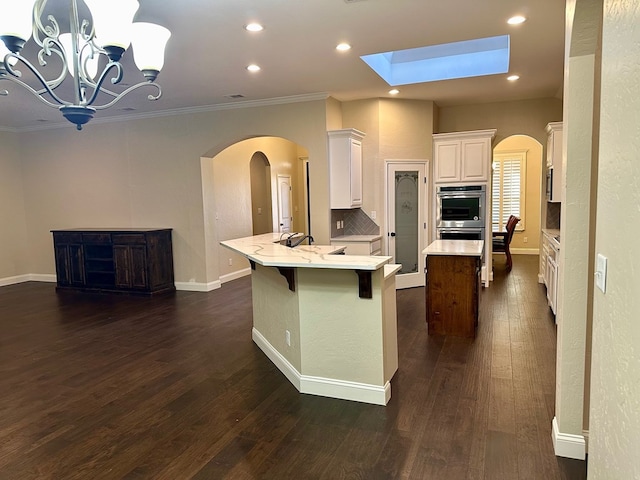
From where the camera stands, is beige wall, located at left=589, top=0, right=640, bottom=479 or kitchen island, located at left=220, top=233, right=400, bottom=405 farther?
kitchen island, located at left=220, top=233, right=400, bottom=405

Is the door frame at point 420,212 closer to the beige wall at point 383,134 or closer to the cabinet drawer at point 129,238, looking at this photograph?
the beige wall at point 383,134

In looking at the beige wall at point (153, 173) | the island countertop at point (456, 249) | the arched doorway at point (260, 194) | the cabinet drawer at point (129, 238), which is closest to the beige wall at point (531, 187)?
the arched doorway at point (260, 194)

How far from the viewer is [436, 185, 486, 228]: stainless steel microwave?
266 inches

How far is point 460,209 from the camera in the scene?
6.84 meters

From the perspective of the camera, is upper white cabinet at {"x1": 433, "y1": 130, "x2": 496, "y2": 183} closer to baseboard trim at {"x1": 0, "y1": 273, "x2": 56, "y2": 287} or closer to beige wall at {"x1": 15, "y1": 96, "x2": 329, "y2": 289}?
beige wall at {"x1": 15, "y1": 96, "x2": 329, "y2": 289}

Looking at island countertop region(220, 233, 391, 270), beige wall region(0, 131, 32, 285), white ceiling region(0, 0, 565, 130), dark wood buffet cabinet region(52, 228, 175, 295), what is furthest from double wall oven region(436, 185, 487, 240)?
beige wall region(0, 131, 32, 285)

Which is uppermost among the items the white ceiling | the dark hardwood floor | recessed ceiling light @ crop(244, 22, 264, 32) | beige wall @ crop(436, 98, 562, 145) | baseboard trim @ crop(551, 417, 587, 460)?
the white ceiling

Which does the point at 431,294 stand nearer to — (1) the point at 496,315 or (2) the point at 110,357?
(1) the point at 496,315

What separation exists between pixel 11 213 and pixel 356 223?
6.32 meters

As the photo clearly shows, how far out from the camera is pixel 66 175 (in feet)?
25.6

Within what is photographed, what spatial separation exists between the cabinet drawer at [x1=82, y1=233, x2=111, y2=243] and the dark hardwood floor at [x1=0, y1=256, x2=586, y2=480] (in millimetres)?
2106

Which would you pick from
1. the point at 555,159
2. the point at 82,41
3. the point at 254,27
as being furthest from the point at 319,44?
the point at 555,159

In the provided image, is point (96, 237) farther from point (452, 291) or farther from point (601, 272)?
point (601, 272)

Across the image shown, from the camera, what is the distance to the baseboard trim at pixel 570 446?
237 centimetres
